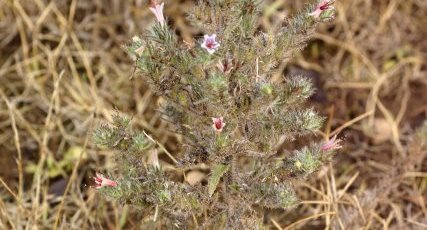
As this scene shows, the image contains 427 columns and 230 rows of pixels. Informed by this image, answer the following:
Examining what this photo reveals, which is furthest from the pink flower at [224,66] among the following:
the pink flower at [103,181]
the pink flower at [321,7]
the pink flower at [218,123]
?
the pink flower at [103,181]

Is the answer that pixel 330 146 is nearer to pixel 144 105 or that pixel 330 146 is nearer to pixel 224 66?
pixel 224 66

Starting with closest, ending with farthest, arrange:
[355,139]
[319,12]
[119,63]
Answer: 1. [319,12]
2. [355,139]
3. [119,63]

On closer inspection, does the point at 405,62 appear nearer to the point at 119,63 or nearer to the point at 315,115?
the point at 119,63

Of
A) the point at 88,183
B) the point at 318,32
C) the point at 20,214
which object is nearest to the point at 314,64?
the point at 318,32

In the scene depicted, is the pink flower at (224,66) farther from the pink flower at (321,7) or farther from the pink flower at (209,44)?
the pink flower at (321,7)

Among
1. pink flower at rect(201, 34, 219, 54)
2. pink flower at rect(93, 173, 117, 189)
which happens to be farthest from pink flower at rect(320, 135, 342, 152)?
pink flower at rect(93, 173, 117, 189)

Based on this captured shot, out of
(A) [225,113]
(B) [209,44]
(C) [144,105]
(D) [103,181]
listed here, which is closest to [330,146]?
(A) [225,113]

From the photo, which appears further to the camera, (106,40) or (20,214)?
(106,40)

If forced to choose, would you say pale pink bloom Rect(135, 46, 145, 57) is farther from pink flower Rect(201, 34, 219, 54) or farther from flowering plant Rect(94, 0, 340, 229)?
pink flower Rect(201, 34, 219, 54)
